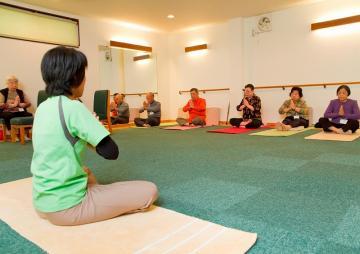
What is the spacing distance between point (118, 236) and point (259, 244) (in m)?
0.60

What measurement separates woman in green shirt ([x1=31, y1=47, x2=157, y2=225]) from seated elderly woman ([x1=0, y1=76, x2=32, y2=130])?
3975 mm

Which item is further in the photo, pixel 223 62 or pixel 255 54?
pixel 223 62

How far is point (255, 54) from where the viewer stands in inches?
258

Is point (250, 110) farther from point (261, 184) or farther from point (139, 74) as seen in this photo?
point (261, 184)

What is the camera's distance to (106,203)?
1.39 metres

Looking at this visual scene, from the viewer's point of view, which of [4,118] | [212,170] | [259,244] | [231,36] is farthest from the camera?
[231,36]

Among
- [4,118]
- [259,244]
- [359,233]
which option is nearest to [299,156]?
[359,233]

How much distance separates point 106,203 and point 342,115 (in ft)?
13.7

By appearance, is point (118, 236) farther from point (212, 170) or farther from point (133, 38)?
point (133, 38)

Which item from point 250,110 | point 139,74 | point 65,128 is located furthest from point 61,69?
point 139,74

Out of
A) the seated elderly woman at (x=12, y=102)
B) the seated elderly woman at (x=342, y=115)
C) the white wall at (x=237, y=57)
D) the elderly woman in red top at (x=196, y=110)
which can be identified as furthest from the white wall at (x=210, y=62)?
the seated elderly woman at (x=12, y=102)

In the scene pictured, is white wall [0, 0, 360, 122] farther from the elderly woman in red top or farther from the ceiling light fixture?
the elderly woman in red top

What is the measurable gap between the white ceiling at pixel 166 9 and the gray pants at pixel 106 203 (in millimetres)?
4725

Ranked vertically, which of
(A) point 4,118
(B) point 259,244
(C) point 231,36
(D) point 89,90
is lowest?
(B) point 259,244
